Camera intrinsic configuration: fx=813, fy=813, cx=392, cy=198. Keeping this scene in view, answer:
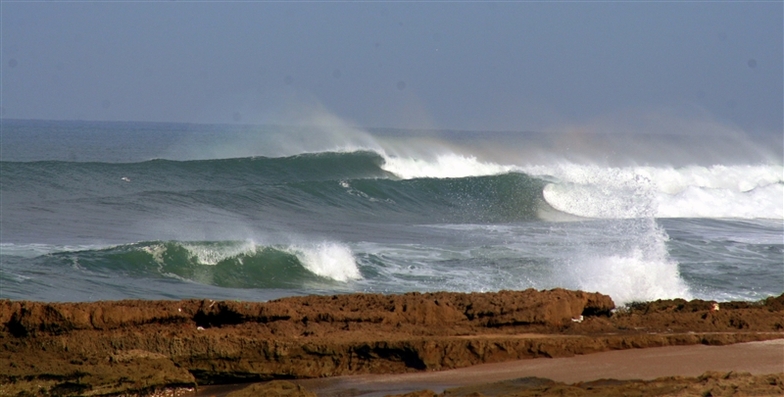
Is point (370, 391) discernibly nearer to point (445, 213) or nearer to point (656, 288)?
point (656, 288)

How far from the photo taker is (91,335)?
209 inches

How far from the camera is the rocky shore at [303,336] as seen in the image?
516 cm

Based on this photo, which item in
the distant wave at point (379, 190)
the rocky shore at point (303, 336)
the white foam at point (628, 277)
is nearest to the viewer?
the rocky shore at point (303, 336)

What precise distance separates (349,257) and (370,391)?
23.3 ft

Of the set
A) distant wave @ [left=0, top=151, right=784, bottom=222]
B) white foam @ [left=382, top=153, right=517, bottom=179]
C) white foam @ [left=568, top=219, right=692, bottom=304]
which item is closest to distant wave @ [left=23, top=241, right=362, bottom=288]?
white foam @ [left=568, top=219, right=692, bottom=304]

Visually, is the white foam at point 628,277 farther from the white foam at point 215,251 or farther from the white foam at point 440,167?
the white foam at point 440,167

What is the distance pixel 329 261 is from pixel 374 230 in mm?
5354

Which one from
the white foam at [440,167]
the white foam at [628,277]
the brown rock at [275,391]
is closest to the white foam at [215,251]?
the white foam at [628,277]

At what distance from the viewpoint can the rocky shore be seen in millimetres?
5156

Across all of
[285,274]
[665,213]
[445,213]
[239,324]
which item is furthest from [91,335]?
[665,213]

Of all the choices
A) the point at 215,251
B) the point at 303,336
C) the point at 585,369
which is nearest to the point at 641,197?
the point at 215,251

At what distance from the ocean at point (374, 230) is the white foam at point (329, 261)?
0.03 metres

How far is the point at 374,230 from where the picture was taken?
17219 mm

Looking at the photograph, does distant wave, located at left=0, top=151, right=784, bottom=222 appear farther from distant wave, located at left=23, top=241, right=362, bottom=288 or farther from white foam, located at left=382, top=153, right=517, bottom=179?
distant wave, located at left=23, top=241, right=362, bottom=288
